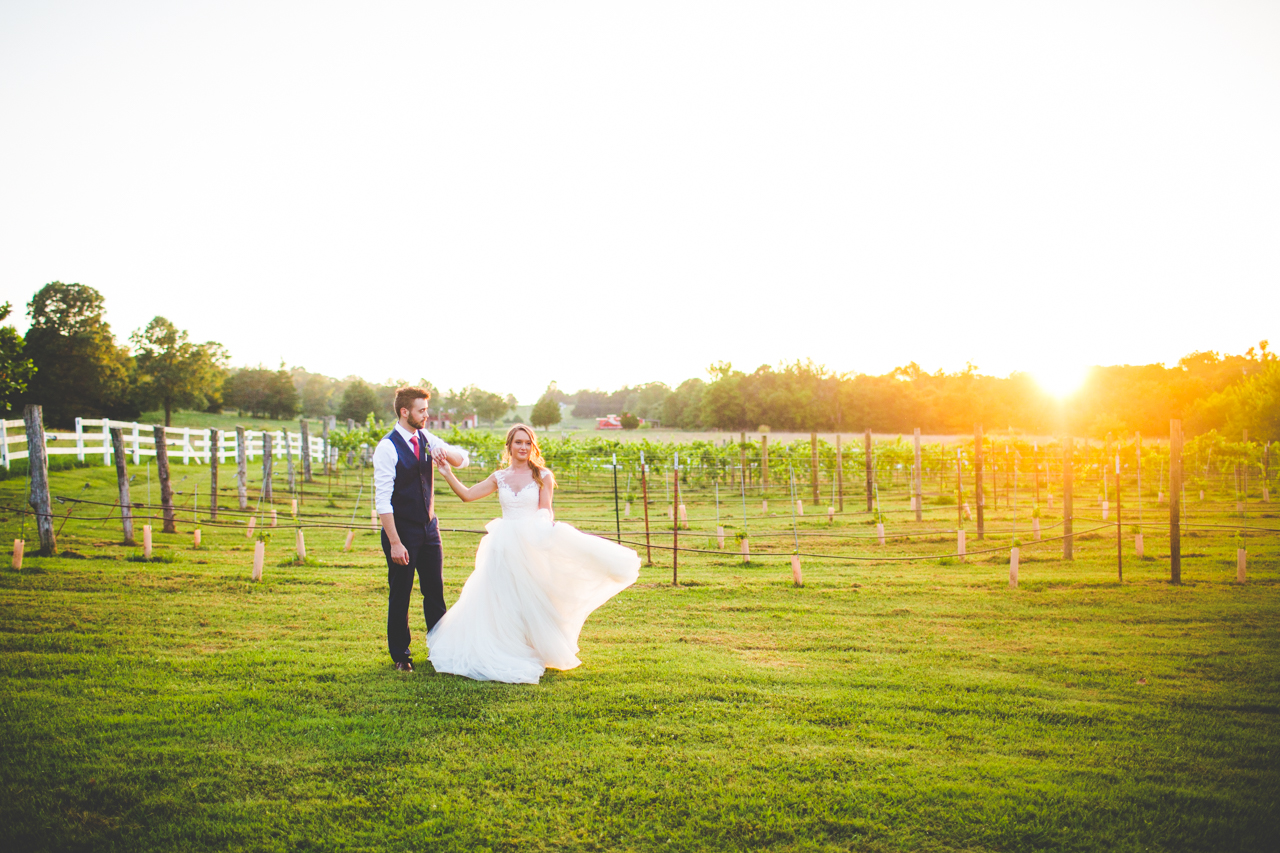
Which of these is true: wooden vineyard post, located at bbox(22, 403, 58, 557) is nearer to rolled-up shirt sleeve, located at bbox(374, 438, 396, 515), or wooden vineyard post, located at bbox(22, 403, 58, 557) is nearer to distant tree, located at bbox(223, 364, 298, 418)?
rolled-up shirt sleeve, located at bbox(374, 438, 396, 515)

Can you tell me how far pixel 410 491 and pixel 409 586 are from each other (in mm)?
664

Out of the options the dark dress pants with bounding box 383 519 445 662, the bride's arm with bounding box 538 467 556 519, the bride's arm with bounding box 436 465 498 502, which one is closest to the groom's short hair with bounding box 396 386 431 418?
the bride's arm with bounding box 436 465 498 502

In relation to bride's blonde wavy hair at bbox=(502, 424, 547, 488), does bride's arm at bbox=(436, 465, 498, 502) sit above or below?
below

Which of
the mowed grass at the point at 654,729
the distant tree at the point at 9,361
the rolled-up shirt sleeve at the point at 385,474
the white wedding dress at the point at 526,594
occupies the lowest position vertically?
the mowed grass at the point at 654,729

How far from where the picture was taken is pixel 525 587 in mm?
4824

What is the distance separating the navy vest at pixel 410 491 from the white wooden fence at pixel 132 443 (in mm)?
10747

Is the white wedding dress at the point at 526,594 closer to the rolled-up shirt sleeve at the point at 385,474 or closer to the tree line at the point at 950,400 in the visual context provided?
the rolled-up shirt sleeve at the point at 385,474

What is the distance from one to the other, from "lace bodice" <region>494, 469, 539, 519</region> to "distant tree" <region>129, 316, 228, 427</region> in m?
44.7

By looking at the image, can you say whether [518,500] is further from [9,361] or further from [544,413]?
[544,413]

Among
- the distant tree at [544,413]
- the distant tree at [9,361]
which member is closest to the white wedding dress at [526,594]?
the distant tree at [9,361]

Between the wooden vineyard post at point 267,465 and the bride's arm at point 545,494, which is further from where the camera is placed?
the wooden vineyard post at point 267,465

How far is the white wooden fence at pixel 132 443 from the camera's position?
14.9 m

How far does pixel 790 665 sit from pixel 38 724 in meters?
4.76

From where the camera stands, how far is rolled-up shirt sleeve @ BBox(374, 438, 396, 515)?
15.1 feet
